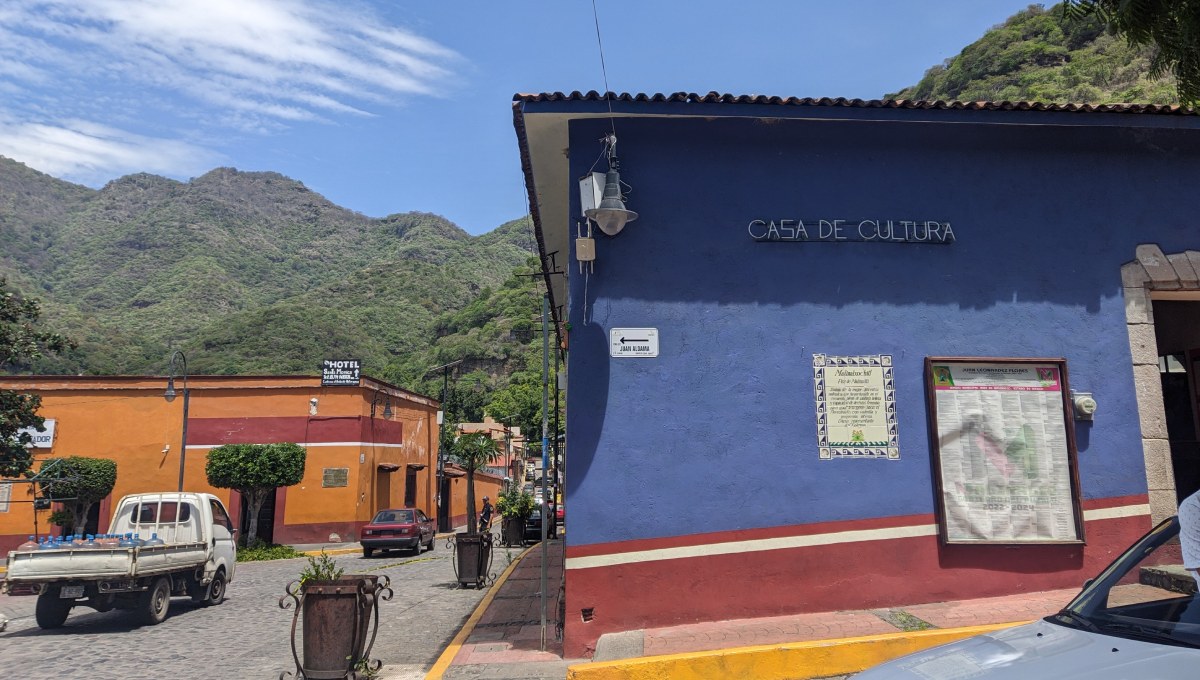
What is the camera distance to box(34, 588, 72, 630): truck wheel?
11.5 metres

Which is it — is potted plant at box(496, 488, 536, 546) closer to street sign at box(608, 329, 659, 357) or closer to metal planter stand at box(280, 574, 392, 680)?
metal planter stand at box(280, 574, 392, 680)

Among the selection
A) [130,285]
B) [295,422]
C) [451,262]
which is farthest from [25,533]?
[451,262]

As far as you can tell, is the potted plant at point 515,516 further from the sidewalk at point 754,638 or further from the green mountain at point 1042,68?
the green mountain at point 1042,68

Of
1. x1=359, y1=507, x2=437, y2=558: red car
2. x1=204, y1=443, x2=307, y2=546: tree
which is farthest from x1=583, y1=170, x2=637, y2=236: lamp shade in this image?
x1=204, y1=443, x2=307, y2=546: tree

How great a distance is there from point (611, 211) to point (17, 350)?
18.2m

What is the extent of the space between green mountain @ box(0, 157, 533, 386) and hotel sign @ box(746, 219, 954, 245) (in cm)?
6738

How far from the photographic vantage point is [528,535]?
27.2 m

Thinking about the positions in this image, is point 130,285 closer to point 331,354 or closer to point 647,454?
point 331,354

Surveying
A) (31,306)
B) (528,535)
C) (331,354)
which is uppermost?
(331,354)

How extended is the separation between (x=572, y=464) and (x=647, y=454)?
0.79m

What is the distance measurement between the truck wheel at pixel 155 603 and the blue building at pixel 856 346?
795cm

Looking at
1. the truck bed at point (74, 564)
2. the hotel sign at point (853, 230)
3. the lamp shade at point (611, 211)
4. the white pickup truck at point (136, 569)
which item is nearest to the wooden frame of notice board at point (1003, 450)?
the hotel sign at point (853, 230)

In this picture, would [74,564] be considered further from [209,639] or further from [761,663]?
[761,663]

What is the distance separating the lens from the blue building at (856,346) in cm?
792
